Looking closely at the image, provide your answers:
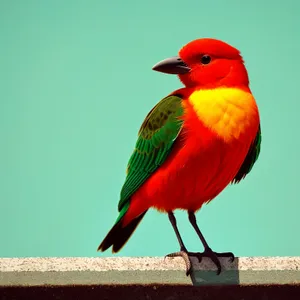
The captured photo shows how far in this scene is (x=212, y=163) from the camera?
3.70 metres

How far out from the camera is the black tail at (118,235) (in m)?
4.32

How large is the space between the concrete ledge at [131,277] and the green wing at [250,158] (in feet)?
4.06

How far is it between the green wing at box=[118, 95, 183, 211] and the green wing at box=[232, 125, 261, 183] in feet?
2.15

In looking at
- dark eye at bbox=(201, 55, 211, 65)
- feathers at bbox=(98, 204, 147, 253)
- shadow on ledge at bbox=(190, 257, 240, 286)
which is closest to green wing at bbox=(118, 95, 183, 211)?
feathers at bbox=(98, 204, 147, 253)

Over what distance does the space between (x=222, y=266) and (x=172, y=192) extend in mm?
817

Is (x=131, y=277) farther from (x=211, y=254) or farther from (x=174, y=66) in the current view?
(x=174, y=66)

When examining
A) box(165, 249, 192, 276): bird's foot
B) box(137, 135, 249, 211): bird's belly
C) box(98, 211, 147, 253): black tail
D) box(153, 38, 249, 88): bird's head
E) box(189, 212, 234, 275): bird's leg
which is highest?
box(153, 38, 249, 88): bird's head

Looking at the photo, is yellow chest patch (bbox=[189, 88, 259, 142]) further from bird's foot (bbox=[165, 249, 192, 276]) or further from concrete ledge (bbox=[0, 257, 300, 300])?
concrete ledge (bbox=[0, 257, 300, 300])

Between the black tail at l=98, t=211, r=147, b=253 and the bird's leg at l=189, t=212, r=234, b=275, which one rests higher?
the bird's leg at l=189, t=212, r=234, b=275

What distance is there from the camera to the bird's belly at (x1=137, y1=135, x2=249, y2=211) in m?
3.69
